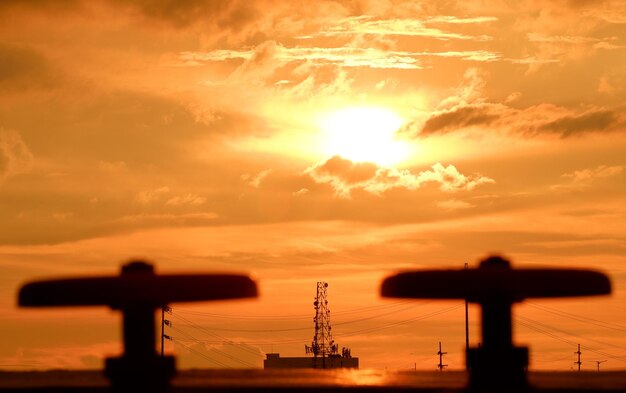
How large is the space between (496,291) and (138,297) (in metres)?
5.68

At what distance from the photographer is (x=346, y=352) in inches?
7165

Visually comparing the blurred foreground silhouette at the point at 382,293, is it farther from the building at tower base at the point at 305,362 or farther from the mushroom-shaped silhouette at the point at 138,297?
the building at tower base at the point at 305,362

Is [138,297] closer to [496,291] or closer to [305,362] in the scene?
[496,291]

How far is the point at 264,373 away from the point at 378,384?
4135 millimetres

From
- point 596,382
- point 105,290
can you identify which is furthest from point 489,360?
point 105,290

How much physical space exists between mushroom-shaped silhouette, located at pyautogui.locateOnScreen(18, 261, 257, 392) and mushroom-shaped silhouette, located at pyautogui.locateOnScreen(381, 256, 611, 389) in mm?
2787

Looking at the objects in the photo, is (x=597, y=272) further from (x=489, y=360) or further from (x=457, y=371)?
(x=457, y=371)

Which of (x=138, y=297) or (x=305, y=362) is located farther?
(x=305, y=362)

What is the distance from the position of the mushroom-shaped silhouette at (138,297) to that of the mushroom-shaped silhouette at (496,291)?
2.79 metres

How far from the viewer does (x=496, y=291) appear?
2131cm

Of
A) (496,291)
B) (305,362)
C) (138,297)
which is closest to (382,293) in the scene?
(496,291)

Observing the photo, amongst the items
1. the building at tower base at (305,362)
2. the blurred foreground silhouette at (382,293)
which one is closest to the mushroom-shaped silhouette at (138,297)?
the blurred foreground silhouette at (382,293)

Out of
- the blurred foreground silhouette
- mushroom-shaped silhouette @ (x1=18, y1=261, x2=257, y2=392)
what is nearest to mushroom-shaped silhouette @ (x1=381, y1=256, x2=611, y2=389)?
the blurred foreground silhouette

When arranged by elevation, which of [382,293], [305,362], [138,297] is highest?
[305,362]
